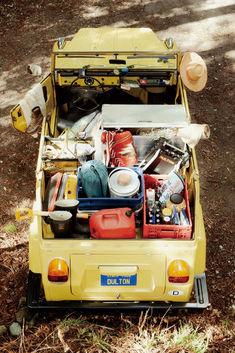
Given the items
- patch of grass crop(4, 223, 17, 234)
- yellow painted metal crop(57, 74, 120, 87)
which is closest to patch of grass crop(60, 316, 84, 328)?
patch of grass crop(4, 223, 17, 234)

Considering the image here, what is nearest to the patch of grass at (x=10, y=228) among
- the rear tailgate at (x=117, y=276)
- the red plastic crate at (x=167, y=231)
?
the rear tailgate at (x=117, y=276)

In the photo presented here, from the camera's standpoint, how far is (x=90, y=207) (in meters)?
3.92

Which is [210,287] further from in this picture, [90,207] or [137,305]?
[90,207]

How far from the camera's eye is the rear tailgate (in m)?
3.58

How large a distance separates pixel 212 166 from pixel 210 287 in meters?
2.22

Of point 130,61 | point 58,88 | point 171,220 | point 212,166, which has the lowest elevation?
point 212,166

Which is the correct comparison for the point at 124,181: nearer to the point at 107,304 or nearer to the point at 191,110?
the point at 107,304

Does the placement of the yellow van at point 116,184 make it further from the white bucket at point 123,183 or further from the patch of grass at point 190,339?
the patch of grass at point 190,339

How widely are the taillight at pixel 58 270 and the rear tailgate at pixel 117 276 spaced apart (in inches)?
2.5

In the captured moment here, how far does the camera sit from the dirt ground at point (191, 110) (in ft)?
14.3

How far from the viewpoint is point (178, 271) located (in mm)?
3562

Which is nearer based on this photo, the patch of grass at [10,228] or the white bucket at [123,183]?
the white bucket at [123,183]

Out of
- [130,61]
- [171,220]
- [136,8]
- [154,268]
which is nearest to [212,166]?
[130,61]

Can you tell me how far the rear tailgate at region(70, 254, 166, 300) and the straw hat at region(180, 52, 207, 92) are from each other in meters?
2.54
